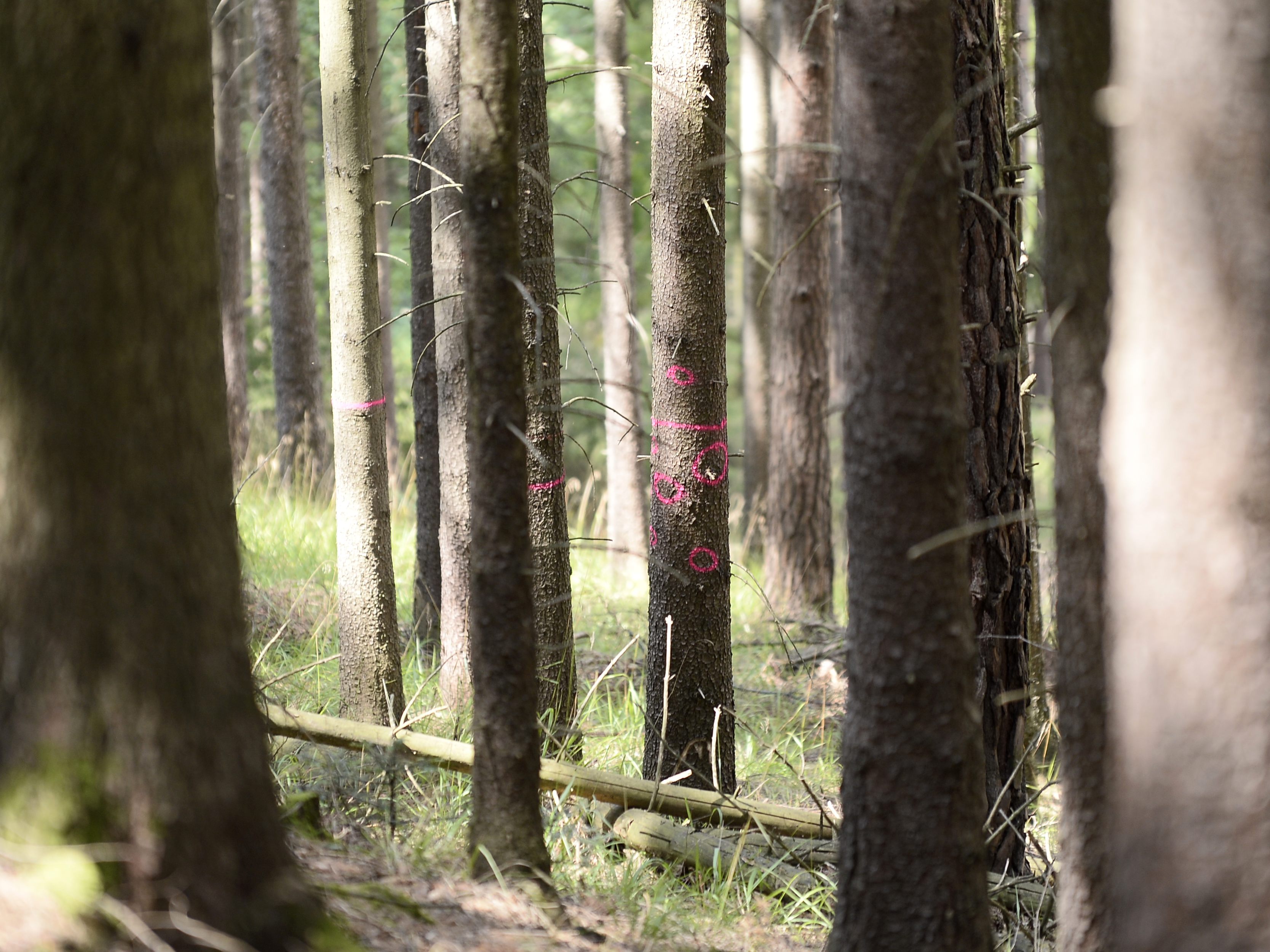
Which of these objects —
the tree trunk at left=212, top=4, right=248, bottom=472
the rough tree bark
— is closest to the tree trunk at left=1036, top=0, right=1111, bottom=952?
the rough tree bark

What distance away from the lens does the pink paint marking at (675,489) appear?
16.3ft

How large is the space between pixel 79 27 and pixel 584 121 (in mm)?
19802

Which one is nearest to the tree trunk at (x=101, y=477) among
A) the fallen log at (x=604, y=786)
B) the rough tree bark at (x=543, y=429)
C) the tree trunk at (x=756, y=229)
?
the fallen log at (x=604, y=786)

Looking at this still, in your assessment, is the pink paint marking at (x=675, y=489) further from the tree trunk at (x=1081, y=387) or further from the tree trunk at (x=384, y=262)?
the tree trunk at (x=384, y=262)

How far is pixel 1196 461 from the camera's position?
8.39 feet

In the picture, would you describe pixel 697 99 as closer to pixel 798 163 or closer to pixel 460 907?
pixel 460 907

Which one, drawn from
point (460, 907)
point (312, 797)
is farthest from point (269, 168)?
point (460, 907)

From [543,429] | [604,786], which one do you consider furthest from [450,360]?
[604,786]

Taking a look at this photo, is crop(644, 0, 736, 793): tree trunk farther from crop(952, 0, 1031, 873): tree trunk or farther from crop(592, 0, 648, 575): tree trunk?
crop(592, 0, 648, 575): tree trunk

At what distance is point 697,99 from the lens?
4.88 meters

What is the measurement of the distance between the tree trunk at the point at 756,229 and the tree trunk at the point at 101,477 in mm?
8314

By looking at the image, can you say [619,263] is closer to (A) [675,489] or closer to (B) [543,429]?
(B) [543,429]

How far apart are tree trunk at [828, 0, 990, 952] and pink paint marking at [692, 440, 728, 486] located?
6.39ft

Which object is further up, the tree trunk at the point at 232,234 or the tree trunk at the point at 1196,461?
the tree trunk at the point at 232,234
